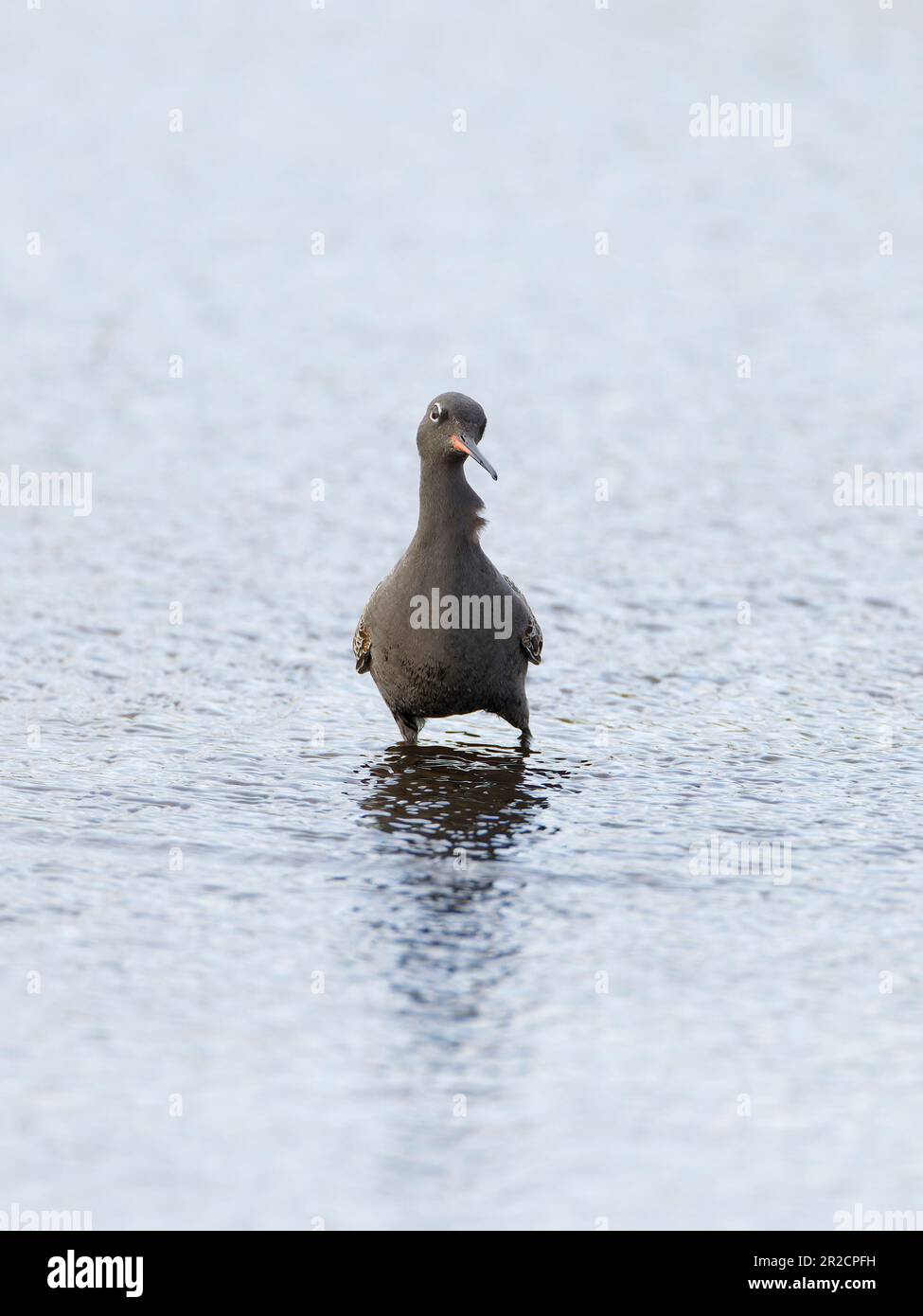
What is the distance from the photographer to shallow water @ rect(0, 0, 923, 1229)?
22.8 feet

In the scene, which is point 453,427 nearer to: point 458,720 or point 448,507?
point 448,507

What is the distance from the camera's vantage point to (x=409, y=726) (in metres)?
11.3

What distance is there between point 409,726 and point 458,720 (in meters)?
0.92

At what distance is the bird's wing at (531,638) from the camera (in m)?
11.0

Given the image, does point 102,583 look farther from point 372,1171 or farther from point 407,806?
point 372,1171

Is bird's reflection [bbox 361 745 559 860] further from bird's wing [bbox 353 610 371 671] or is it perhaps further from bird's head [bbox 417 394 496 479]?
bird's head [bbox 417 394 496 479]

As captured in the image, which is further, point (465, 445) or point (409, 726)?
point (409, 726)

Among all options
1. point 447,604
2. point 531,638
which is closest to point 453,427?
point 447,604

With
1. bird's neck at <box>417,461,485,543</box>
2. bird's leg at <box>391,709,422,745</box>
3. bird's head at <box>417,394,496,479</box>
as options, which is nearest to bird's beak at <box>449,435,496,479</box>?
bird's head at <box>417,394,496,479</box>

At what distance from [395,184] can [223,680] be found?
15.3 m

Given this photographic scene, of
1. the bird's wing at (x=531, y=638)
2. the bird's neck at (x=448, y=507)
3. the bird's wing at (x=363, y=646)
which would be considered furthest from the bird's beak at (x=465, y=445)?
the bird's wing at (x=363, y=646)

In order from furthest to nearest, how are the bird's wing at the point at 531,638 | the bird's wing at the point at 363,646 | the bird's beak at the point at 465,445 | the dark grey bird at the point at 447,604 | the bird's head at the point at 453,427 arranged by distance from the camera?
1. the bird's wing at the point at 363,646
2. the bird's wing at the point at 531,638
3. the dark grey bird at the point at 447,604
4. the bird's head at the point at 453,427
5. the bird's beak at the point at 465,445

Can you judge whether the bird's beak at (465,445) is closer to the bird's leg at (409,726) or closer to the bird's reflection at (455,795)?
the bird's leg at (409,726)
